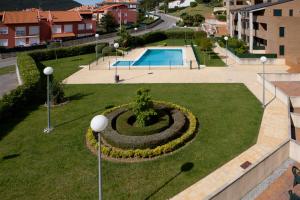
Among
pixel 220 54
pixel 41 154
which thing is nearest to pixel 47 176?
pixel 41 154

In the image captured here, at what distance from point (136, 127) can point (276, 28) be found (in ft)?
110

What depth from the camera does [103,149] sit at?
654 inches

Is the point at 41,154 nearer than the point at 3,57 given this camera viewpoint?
Yes

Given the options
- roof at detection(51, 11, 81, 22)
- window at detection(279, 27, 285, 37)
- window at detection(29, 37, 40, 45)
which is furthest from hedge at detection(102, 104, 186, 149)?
roof at detection(51, 11, 81, 22)

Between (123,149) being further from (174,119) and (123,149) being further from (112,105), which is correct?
(112,105)

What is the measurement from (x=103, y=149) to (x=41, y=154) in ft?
11.6

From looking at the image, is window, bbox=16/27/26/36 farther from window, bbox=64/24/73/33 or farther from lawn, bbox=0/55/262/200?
lawn, bbox=0/55/262/200

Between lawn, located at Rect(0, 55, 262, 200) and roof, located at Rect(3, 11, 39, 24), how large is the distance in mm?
50711

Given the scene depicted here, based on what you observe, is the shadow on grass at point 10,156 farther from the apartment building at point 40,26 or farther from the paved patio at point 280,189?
the apartment building at point 40,26

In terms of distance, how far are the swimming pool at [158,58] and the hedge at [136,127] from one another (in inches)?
989

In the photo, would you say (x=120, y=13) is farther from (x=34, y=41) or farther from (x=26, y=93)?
(x=26, y=93)

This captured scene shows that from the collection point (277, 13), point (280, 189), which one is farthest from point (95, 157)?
point (277, 13)

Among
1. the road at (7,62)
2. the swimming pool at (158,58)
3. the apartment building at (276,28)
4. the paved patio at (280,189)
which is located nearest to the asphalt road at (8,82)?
the road at (7,62)

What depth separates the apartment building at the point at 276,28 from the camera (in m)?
42.5
